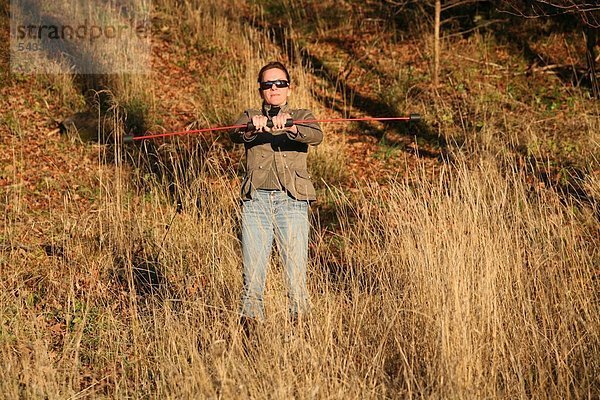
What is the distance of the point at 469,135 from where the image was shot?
830 cm

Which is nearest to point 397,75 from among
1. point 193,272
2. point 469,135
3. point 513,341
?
point 469,135

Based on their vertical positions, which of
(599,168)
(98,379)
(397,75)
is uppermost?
(397,75)

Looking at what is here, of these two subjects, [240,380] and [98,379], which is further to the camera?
[98,379]

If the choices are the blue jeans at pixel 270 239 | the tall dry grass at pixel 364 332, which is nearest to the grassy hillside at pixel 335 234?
the tall dry grass at pixel 364 332

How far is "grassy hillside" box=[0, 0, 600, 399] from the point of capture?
3.74 metres

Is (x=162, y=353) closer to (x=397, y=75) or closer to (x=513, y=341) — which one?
(x=513, y=341)

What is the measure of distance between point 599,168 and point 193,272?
14.1 ft

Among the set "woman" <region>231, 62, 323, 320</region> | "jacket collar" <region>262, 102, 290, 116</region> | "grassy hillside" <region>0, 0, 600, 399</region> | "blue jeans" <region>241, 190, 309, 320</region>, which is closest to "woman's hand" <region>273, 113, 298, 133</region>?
Result: "woman" <region>231, 62, 323, 320</region>

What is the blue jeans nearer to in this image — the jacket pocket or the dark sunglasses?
the jacket pocket

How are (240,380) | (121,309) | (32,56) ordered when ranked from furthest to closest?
(32,56)
(121,309)
(240,380)

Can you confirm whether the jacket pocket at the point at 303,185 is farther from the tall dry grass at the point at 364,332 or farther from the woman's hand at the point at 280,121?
the tall dry grass at the point at 364,332

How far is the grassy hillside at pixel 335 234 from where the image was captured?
3.74 metres

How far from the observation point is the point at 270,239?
14.1 feet

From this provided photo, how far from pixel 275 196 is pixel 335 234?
127 centimetres
